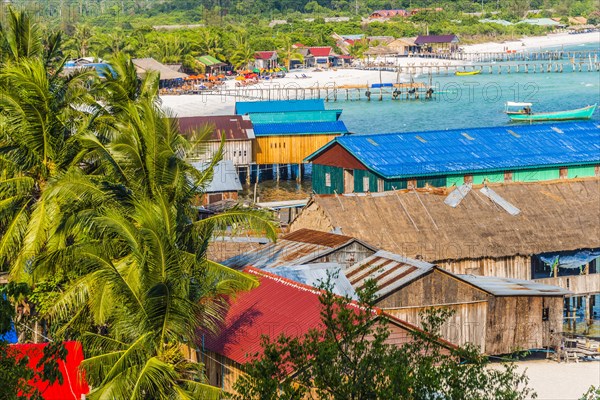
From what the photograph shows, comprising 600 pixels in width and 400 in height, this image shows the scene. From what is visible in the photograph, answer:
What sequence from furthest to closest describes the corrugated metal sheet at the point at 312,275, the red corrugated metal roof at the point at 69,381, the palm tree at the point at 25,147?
the corrugated metal sheet at the point at 312,275
the palm tree at the point at 25,147
the red corrugated metal roof at the point at 69,381

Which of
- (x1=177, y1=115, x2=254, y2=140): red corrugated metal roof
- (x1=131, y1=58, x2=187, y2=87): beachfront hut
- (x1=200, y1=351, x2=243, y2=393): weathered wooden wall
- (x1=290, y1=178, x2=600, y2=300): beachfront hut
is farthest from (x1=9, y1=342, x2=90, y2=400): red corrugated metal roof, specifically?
(x1=131, y1=58, x2=187, y2=87): beachfront hut

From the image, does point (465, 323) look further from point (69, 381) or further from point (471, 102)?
point (471, 102)

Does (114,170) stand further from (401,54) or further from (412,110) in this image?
(401,54)

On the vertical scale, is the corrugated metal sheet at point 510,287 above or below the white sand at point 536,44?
above

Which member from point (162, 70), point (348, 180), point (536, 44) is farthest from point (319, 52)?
point (348, 180)

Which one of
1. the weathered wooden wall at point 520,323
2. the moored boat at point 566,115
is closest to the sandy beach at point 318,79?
the weathered wooden wall at point 520,323

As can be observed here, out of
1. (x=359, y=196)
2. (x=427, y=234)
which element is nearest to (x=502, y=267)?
(x=427, y=234)

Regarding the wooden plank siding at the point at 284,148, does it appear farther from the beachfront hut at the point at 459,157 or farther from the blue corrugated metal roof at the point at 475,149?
the blue corrugated metal roof at the point at 475,149
